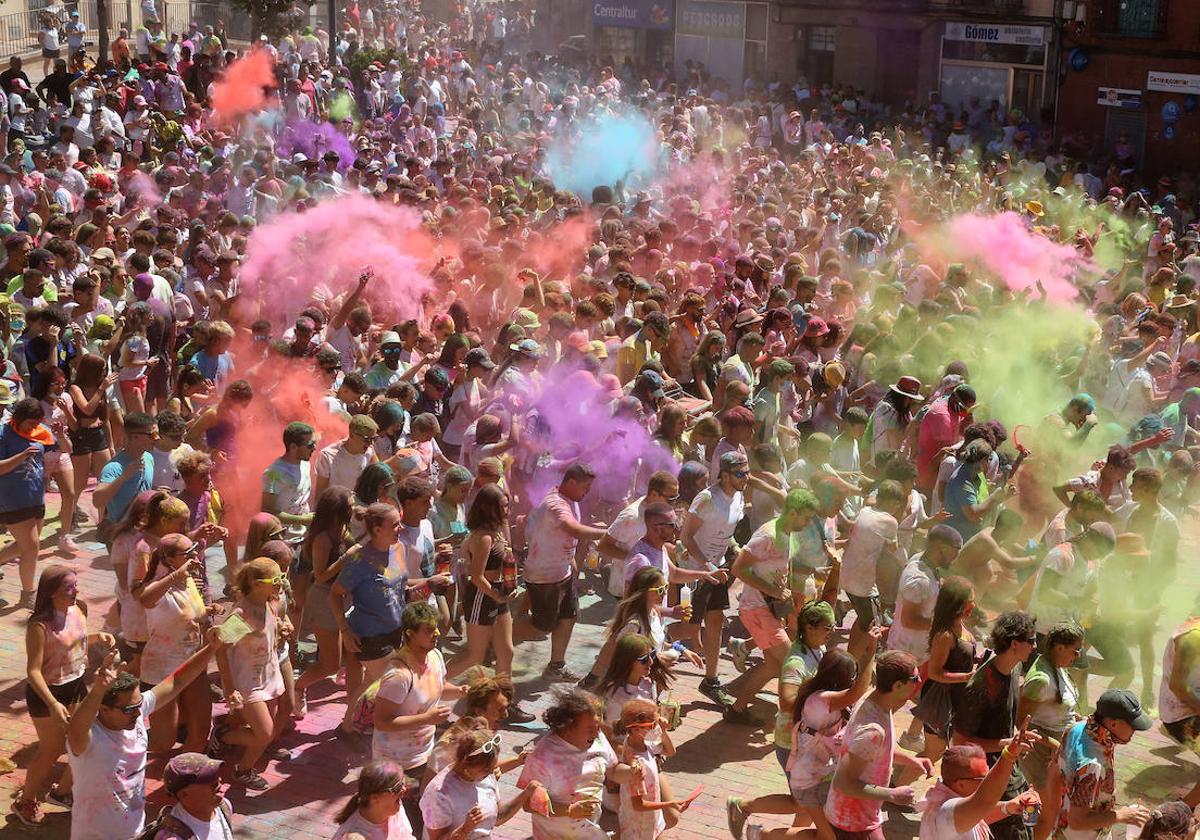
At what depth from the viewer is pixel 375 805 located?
5391 mm

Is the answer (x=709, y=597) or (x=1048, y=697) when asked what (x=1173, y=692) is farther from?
(x=709, y=597)

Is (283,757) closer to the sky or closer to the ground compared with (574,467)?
closer to the ground

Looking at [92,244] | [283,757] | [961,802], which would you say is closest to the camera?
[961,802]

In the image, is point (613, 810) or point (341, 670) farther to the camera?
point (341, 670)

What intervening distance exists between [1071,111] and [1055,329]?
20.4 m

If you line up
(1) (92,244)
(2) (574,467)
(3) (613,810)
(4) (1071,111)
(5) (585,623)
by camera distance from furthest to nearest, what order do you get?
(4) (1071,111)
(1) (92,244)
(5) (585,623)
(2) (574,467)
(3) (613,810)

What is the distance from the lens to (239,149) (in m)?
18.7

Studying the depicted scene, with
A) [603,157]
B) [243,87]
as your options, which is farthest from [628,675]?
[243,87]

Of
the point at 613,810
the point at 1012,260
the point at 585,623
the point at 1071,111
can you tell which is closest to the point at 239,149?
the point at 1012,260

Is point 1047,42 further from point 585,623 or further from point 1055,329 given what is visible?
point 585,623

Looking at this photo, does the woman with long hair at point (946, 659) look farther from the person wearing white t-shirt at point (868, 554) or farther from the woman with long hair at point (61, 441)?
the woman with long hair at point (61, 441)

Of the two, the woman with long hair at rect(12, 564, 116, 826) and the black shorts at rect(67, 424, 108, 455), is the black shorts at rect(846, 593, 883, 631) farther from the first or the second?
the black shorts at rect(67, 424, 108, 455)

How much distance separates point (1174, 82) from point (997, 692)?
91.1 ft

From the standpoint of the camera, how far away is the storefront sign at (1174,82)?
30953 mm
